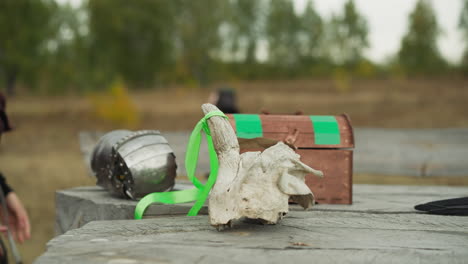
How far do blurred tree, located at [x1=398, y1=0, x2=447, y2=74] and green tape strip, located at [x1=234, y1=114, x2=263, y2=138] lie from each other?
1266 inches

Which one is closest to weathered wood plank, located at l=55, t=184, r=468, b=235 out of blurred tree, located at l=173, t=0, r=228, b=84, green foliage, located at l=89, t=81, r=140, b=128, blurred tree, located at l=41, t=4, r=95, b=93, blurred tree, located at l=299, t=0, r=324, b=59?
green foliage, located at l=89, t=81, r=140, b=128

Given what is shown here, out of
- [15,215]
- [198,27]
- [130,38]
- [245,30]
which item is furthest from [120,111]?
[245,30]

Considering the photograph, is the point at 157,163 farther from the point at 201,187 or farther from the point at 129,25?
the point at 129,25

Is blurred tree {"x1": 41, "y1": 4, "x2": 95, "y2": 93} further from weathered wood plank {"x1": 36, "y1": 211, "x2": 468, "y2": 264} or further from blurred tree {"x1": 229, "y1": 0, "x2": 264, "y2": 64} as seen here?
weathered wood plank {"x1": 36, "y1": 211, "x2": 468, "y2": 264}

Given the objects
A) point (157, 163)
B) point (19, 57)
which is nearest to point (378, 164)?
point (157, 163)

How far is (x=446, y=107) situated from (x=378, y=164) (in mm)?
11669

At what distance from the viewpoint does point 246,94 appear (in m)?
20.2

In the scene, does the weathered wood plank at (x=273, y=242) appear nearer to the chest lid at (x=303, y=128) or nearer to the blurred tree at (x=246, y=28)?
the chest lid at (x=303, y=128)

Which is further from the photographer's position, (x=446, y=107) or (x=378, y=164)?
(x=446, y=107)

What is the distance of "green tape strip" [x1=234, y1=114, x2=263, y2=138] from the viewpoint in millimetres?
2156

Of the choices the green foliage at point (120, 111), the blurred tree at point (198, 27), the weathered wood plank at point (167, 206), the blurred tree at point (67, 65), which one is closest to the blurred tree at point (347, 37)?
the blurred tree at point (198, 27)

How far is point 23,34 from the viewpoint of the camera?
19016mm

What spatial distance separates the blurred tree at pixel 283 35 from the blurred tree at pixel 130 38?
874 centimetres

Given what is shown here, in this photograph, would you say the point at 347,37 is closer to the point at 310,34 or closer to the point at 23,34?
the point at 310,34
